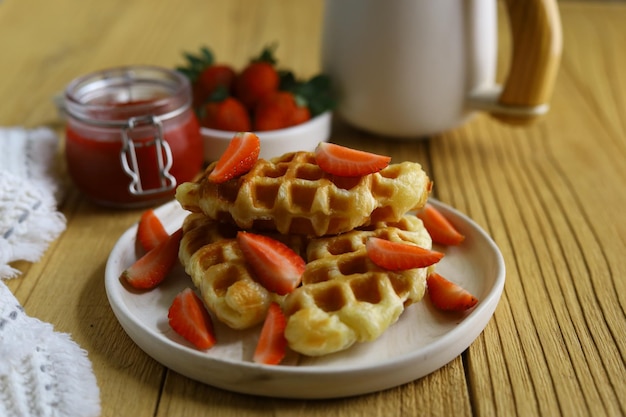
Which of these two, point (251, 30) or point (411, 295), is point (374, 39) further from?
point (251, 30)

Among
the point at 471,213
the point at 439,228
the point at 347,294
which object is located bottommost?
the point at 471,213

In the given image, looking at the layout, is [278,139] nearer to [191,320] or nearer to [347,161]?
[347,161]

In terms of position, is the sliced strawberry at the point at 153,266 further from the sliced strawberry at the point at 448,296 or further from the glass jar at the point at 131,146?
the sliced strawberry at the point at 448,296

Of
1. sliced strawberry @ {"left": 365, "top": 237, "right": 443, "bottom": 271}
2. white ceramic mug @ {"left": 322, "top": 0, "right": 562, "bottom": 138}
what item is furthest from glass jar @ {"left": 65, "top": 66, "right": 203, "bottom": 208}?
sliced strawberry @ {"left": 365, "top": 237, "right": 443, "bottom": 271}

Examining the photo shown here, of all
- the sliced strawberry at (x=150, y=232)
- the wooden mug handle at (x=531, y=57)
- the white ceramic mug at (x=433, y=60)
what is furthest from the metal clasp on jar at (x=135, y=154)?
the wooden mug handle at (x=531, y=57)

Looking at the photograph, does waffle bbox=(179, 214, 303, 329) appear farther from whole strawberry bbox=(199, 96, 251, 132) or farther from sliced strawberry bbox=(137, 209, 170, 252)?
whole strawberry bbox=(199, 96, 251, 132)

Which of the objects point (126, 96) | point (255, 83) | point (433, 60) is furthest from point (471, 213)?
point (126, 96)

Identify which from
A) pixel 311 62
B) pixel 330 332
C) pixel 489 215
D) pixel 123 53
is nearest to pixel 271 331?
pixel 330 332

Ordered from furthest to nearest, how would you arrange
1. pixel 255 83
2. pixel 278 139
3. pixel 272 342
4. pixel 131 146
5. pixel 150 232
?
pixel 255 83 < pixel 278 139 < pixel 131 146 < pixel 150 232 < pixel 272 342
